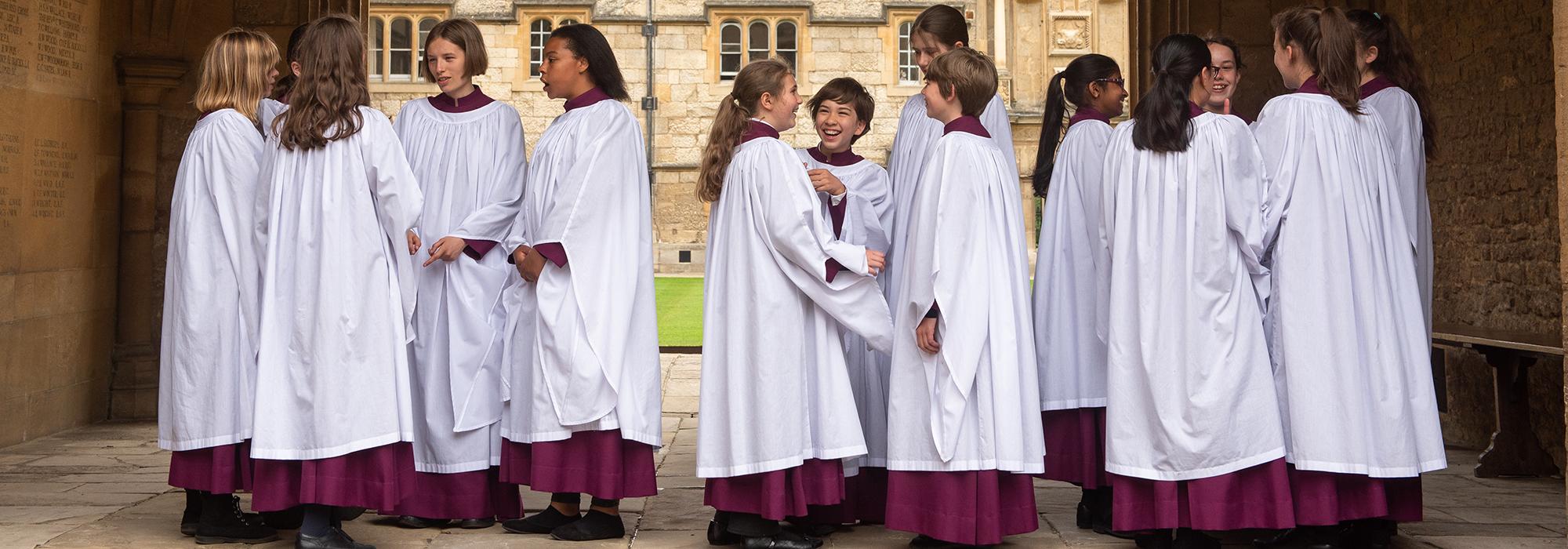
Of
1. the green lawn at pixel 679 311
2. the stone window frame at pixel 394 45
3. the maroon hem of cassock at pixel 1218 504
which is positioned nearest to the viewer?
the maroon hem of cassock at pixel 1218 504

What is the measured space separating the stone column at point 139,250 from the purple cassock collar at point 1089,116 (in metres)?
5.13

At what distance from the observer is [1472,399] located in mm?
6887

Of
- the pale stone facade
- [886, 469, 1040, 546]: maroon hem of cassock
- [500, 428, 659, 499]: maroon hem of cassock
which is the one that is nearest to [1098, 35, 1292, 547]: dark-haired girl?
[886, 469, 1040, 546]: maroon hem of cassock

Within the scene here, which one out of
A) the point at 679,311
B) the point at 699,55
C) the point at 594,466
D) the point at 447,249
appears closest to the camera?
the point at 594,466

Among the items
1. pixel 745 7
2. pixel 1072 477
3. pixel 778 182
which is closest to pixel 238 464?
pixel 778 182

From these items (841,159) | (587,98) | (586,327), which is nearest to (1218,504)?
(841,159)

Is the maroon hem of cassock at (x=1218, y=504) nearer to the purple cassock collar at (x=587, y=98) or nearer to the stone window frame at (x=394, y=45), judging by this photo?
the purple cassock collar at (x=587, y=98)

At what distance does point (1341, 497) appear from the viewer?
4070 mm

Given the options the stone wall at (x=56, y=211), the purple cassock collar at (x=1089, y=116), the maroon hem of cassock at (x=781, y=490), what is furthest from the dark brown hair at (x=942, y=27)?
the stone wall at (x=56, y=211)

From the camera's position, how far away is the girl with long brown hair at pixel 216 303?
4211mm

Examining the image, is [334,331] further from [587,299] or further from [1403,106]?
[1403,106]

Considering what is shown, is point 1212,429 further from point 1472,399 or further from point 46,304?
point 46,304

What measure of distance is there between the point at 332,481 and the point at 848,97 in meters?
1.97

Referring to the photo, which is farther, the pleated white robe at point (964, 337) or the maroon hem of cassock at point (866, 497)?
the maroon hem of cassock at point (866, 497)
